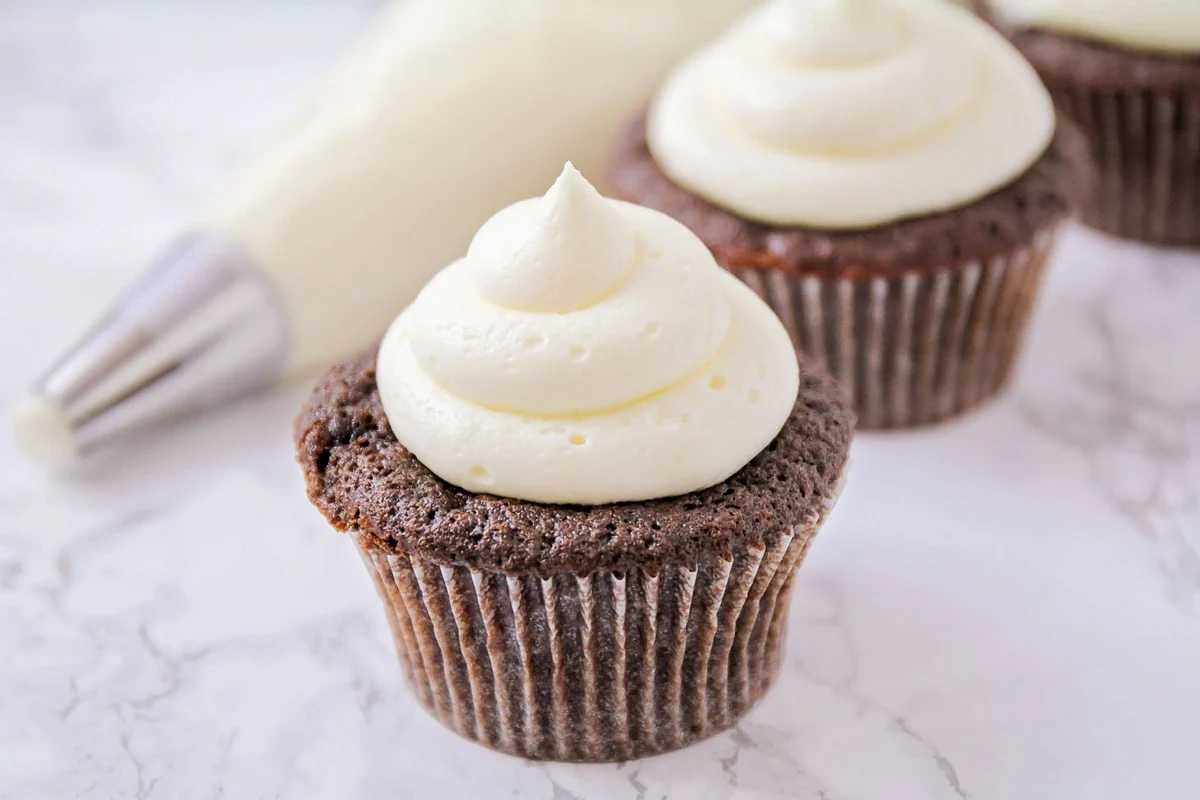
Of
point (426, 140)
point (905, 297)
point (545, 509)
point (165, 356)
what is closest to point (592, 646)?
point (545, 509)

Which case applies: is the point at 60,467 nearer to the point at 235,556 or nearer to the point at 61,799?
the point at 235,556

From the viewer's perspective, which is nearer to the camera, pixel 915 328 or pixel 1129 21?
pixel 915 328

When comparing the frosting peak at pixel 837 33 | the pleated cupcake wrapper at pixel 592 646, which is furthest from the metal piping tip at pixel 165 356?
the frosting peak at pixel 837 33

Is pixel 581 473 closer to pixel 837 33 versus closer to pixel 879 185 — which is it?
pixel 879 185

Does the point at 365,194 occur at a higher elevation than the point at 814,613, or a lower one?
higher

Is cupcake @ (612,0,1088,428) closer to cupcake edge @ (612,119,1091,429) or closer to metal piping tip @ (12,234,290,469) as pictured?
cupcake edge @ (612,119,1091,429)

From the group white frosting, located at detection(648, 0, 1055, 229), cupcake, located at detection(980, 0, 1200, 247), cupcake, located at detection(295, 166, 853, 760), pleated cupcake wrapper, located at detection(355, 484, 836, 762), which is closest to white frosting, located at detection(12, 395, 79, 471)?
cupcake, located at detection(295, 166, 853, 760)

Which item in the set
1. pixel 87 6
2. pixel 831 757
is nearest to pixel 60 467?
pixel 831 757
